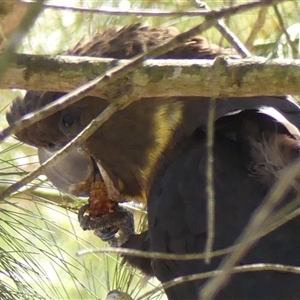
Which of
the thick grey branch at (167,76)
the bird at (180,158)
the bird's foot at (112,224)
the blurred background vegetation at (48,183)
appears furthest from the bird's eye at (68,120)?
the thick grey branch at (167,76)

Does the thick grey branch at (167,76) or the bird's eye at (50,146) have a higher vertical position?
the bird's eye at (50,146)

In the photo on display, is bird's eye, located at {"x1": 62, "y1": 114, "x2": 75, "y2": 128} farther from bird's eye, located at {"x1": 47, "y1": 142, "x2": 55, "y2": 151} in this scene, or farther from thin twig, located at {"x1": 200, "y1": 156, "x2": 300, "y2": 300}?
thin twig, located at {"x1": 200, "y1": 156, "x2": 300, "y2": 300}

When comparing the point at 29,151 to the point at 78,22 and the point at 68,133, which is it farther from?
the point at 78,22

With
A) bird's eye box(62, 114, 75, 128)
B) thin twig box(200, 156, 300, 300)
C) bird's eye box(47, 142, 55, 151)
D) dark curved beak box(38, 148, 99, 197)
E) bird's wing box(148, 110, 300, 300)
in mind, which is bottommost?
thin twig box(200, 156, 300, 300)

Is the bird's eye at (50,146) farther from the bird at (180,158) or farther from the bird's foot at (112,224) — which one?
the bird's foot at (112,224)

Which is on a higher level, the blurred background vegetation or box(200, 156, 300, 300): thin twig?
the blurred background vegetation

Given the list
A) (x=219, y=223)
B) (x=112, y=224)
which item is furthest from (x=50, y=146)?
(x=219, y=223)

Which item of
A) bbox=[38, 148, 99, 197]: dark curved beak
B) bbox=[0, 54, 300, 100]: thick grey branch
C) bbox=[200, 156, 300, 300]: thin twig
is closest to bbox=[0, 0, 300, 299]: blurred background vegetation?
bbox=[38, 148, 99, 197]: dark curved beak
